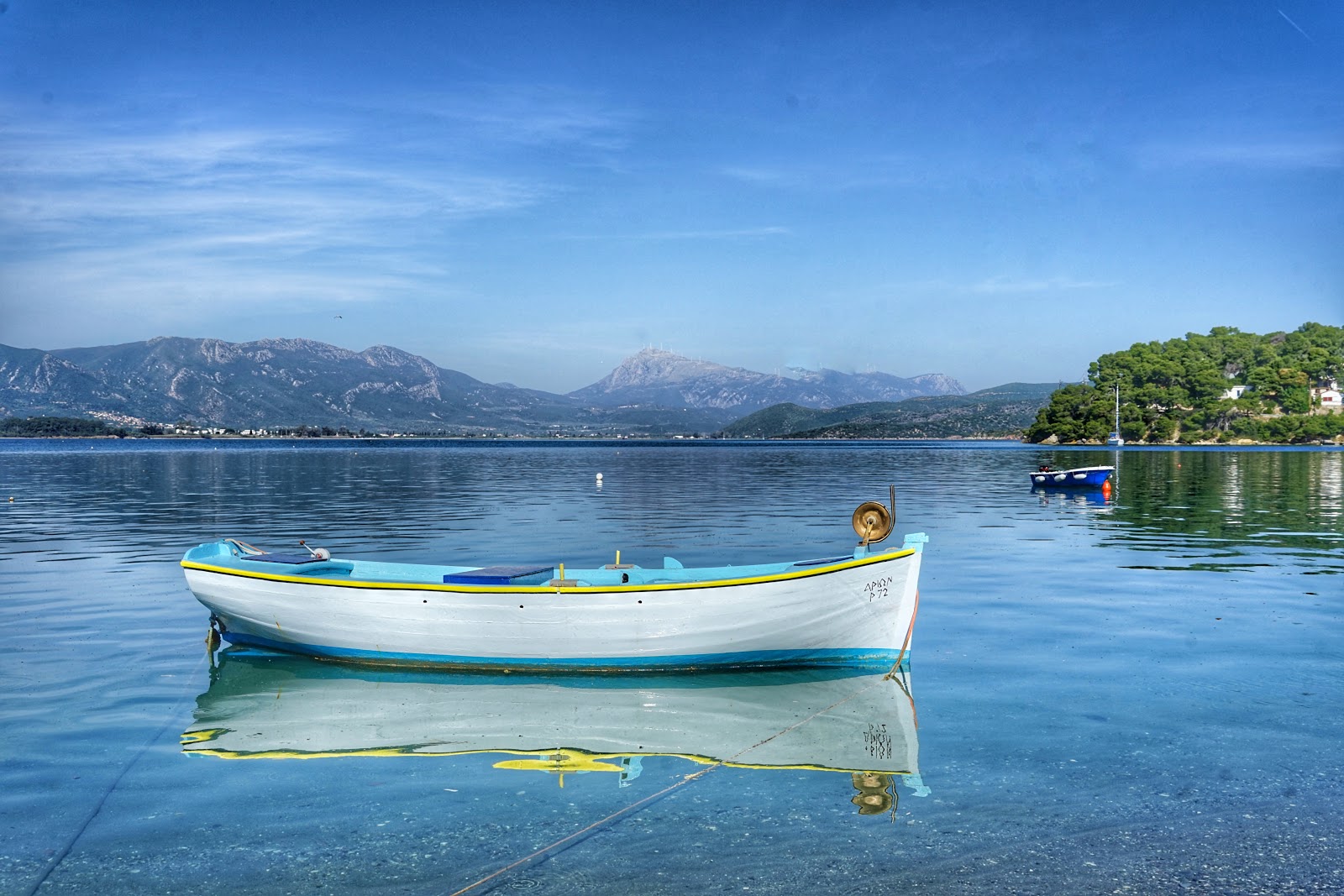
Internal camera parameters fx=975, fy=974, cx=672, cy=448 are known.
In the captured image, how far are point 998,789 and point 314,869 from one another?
302 inches

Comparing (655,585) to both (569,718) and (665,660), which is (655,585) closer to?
(665,660)

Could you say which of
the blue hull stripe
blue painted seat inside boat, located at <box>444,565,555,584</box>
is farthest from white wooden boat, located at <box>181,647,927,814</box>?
blue painted seat inside boat, located at <box>444,565,555,584</box>

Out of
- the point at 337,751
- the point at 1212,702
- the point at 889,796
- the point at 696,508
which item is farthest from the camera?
the point at 696,508

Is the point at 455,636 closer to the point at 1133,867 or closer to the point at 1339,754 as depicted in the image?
the point at 1133,867

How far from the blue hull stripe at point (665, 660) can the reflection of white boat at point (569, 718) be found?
7.8 inches

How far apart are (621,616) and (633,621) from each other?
0.76 feet

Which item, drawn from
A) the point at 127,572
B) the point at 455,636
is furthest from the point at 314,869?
the point at 127,572

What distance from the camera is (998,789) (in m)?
11.6

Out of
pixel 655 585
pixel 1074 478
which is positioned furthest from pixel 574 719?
pixel 1074 478

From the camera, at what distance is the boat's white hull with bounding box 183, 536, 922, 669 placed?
16484mm

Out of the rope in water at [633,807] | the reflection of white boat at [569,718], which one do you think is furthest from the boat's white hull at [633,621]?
the rope in water at [633,807]

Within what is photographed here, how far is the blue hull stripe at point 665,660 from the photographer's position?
17.0 metres

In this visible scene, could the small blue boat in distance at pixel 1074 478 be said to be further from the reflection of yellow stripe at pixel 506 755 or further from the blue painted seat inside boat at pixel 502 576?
the reflection of yellow stripe at pixel 506 755

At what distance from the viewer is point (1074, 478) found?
67125 mm
